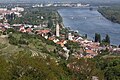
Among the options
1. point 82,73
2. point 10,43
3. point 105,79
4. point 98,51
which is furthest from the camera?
point 98,51

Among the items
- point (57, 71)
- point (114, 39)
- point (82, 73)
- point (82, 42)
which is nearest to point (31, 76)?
point (57, 71)

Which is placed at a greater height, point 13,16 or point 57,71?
point 57,71

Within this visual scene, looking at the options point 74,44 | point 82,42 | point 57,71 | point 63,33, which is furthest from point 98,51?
point 57,71

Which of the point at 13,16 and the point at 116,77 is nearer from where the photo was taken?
the point at 116,77

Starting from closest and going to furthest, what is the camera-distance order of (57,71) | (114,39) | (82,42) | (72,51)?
(57,71)
(72,51)
(82,42)
(114,39)

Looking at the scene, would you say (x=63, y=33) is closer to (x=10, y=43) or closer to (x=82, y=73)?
(x=10, y=43)

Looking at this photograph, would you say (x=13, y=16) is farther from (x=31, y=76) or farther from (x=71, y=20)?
(x=31, y=76)

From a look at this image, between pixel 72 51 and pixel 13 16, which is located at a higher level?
pixel 72 51

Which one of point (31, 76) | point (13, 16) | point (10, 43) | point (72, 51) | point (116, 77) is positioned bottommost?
point (13, 16)

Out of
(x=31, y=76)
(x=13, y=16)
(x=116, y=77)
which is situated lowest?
(x=13, y=16)
